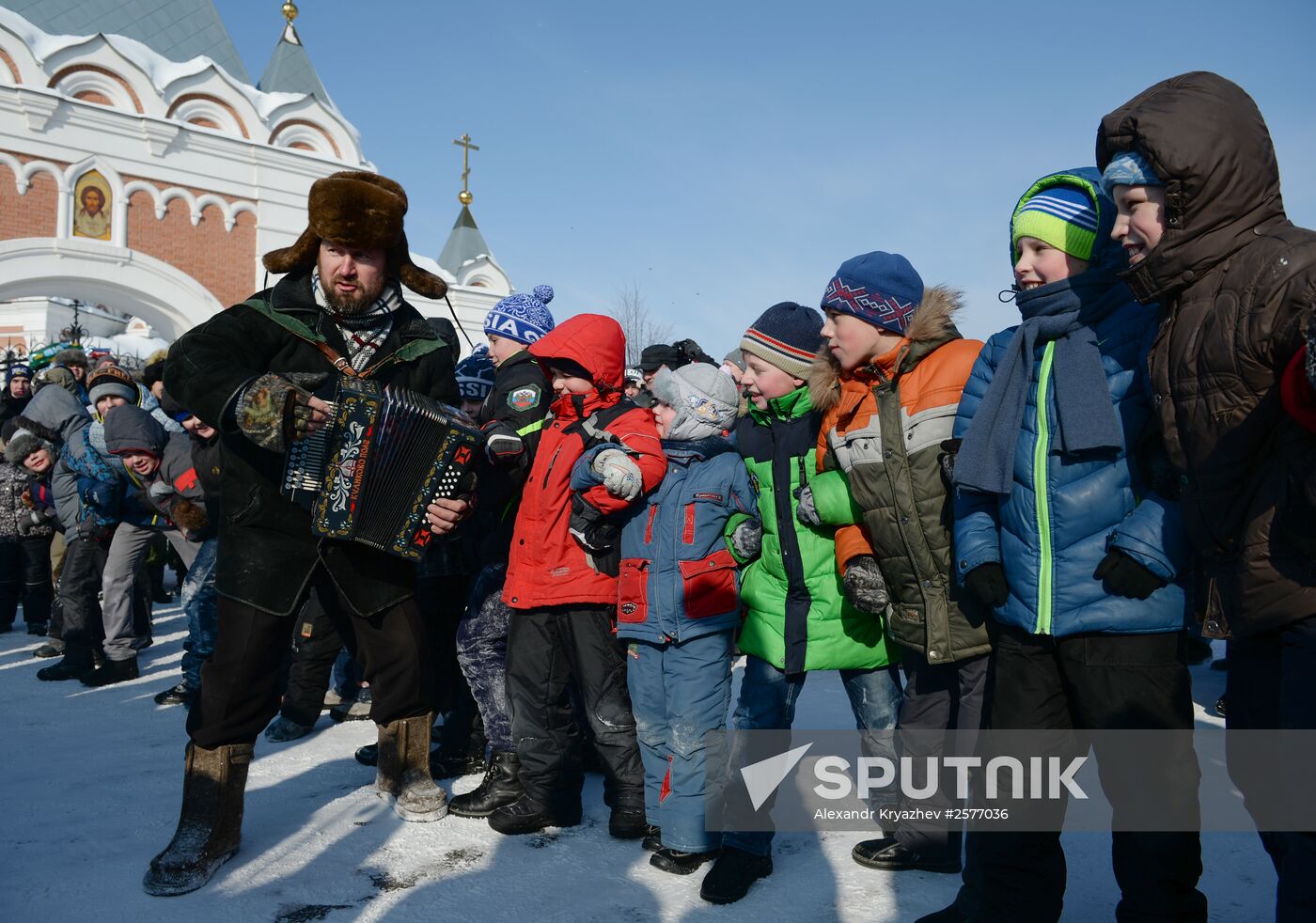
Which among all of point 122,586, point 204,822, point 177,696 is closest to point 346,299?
point 204,822

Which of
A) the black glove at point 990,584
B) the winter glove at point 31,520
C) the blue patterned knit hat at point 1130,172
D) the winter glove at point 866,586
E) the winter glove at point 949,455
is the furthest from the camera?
the winter glove at point 31,520

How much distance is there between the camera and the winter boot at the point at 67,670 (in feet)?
20.4

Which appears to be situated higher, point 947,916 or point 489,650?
point 489,650

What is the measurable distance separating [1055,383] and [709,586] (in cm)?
142

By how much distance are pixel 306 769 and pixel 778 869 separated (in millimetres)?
2419

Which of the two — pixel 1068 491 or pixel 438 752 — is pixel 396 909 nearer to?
pixel 438 752

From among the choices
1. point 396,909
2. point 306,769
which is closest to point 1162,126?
point 396,909

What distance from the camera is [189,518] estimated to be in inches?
208

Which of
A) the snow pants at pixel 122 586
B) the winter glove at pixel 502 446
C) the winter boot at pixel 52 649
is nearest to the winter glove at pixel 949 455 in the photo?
the winter glove at pixel 502 446

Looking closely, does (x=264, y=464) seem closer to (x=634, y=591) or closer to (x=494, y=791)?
(x=634, y=591)

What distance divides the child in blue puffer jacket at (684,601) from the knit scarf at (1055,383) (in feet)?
3.45

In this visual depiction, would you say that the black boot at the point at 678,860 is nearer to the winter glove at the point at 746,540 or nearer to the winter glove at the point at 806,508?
the winter glove at the point at 746,540

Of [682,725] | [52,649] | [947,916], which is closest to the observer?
[947,916]

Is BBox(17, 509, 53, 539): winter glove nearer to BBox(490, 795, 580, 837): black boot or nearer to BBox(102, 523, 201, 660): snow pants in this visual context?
BBox(102, 523, 201, 660): snow pants
